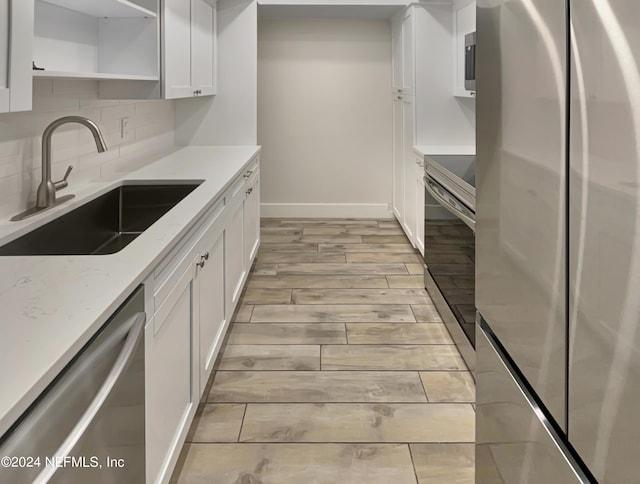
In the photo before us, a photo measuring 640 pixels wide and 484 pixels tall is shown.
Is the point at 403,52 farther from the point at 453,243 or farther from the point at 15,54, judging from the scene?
the point at 15,54

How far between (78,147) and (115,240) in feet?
1.49

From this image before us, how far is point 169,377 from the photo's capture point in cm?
165

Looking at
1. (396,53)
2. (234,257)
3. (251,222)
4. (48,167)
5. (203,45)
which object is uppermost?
(396,53)

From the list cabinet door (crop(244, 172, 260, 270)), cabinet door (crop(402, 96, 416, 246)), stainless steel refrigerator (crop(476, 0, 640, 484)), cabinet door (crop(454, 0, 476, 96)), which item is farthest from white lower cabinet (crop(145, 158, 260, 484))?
cabinet door (crop(454, 0, 476, 96))

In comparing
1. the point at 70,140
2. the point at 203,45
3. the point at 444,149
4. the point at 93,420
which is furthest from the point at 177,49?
the point at 93,420

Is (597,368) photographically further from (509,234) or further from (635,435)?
(509,234)

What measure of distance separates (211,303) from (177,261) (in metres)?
0.66

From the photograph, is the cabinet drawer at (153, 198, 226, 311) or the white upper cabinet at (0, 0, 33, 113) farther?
the cabinet drawer at (153, 198, 226, 311)

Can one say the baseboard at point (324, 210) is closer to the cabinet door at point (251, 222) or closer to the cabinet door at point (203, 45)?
the cabinet door at point (251, 222)

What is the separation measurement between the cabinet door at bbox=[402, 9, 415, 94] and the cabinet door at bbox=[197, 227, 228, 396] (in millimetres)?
2699

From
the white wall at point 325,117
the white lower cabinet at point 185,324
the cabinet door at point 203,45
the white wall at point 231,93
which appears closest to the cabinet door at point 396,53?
the white wall at point 325,117

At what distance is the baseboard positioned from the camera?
5988 millimetres

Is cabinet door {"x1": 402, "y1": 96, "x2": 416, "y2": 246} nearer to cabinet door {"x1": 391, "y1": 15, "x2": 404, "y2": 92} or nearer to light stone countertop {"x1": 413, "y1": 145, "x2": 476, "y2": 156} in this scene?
light stone countertop {"x1": 413, "y1": 145, "x2": 476, "y2": 156}

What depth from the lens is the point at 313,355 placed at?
9.18ft
